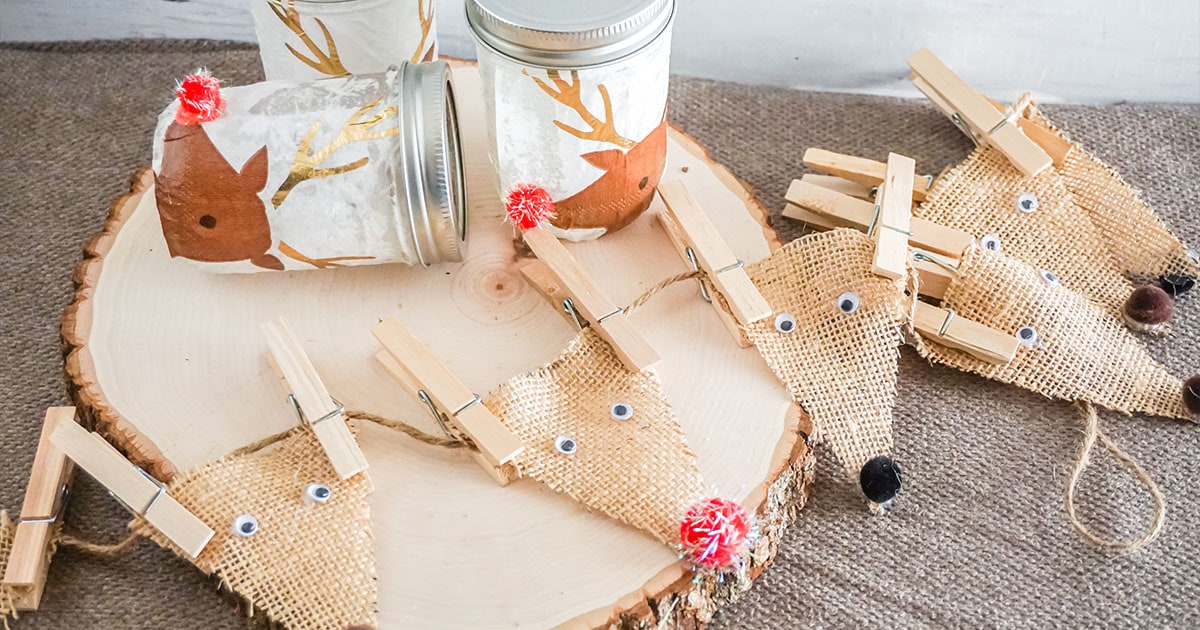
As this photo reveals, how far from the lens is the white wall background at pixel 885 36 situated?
1.39 meters

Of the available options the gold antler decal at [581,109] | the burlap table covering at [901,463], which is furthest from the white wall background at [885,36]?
the gold antler decal at [581,109]

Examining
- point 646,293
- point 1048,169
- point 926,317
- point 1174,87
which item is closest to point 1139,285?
point 1048,169

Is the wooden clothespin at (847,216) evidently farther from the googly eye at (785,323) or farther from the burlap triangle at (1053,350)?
the googly eye at (785,323)

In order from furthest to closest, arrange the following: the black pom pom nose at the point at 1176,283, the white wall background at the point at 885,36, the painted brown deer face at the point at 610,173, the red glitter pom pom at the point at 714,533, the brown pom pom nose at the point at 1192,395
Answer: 1. the white wall background at the point at 885,36
2. the black pom pom nose at the point at 1176,283
3. the brown pom pom nose at the point at 1192,395
4. the painted brown deer face at the point at 610,173
5. the red glitter pom pom at the point at 714,533

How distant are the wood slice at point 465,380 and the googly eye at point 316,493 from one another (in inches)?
1.5

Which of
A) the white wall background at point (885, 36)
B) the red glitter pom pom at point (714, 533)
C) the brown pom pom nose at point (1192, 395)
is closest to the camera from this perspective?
the red glitter pom pom at point (714, 533)

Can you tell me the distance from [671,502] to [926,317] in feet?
1.14

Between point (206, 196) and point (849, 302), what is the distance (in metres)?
0.56

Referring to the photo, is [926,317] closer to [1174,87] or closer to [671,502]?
[671,502]

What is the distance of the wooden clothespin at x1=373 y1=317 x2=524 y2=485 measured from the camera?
33.8 inches

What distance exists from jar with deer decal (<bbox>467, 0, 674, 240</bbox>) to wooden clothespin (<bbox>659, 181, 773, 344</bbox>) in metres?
0.03

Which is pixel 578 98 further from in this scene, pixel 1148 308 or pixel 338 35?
pixel 1148 308

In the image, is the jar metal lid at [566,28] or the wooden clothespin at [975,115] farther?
the wooden clothespin at [975,115]

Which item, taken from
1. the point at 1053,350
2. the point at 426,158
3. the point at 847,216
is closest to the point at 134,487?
the point at 426,158
